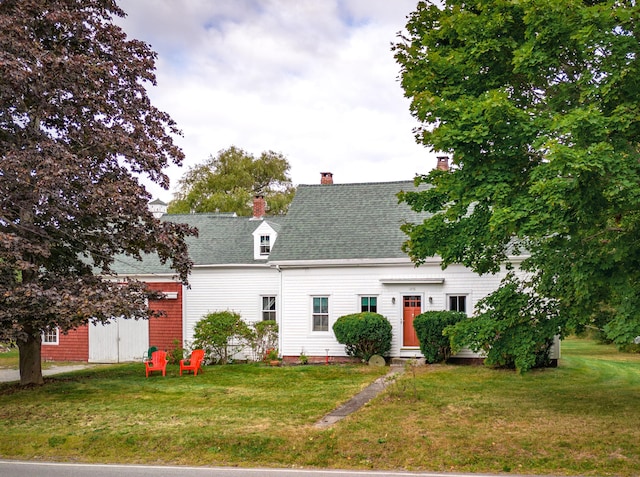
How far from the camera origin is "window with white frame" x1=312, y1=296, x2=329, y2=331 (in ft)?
75.6

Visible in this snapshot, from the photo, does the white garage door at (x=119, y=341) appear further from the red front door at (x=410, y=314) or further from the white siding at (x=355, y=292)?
the red front door at (x=410, y=314)

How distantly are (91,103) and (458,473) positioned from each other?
40.2 ft

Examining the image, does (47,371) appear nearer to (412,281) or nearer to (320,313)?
(320,313)

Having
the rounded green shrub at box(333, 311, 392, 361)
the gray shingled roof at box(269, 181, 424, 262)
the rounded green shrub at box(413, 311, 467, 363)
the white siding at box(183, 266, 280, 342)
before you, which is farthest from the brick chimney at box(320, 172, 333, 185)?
the rounded green shrub at box(413, 311, 467, 363)

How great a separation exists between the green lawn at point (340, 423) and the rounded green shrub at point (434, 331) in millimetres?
2142

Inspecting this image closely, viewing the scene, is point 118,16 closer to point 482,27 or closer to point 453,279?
point 482,27

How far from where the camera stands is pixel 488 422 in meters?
12.1

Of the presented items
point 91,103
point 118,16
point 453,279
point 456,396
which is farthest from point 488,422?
point 118,16

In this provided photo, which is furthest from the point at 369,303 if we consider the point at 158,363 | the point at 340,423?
the point at 340,423

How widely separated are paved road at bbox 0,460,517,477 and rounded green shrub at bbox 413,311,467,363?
1184cm

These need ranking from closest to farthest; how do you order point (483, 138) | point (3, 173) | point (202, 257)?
1. point (483, 138)
2. point (3, 173)
3. point (202, 257)

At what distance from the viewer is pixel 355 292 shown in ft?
74.7

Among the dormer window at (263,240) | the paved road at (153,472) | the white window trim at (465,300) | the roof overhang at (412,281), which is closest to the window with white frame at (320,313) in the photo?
the roof overhang at (412,281)

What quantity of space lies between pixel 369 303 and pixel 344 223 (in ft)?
11.9
